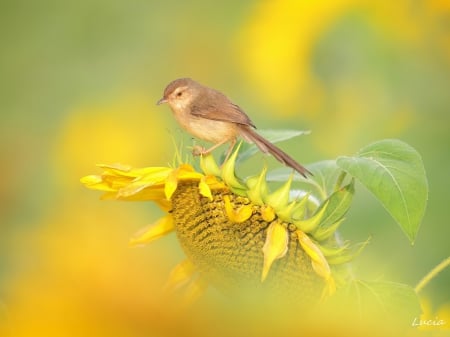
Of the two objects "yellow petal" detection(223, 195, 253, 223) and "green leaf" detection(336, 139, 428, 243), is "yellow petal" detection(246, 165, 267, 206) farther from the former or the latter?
"green leaf" detection(336, 139, 428, 243)

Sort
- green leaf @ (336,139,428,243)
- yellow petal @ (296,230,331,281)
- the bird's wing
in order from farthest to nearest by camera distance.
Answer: the bird's wing < yellow petal @ (296,230,331,281) < green leaf @ (336,139,428,243)

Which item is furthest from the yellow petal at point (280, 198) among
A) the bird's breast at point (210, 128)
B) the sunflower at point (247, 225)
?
the bird's breast at point (210, 128)

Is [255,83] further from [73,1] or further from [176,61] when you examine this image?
[73,1]

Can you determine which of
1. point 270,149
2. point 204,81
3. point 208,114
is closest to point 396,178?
point 270,149

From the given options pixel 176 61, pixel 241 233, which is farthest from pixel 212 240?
pixel 176 61

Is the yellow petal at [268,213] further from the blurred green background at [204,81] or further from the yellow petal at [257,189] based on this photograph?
the blurred green background at [204,81]

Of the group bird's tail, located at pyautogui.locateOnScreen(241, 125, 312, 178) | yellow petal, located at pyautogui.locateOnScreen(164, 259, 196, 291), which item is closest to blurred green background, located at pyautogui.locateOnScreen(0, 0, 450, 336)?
yellow petal, located at pyautogui.locateOnScreen(164, 259, 196, 291)
